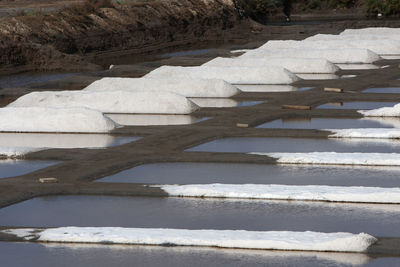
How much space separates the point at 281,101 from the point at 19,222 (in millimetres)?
10574

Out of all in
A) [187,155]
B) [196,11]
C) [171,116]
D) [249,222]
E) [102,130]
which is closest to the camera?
[249,222]

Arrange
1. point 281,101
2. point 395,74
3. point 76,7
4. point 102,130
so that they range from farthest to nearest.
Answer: point 76,7 < point 395,74 < point 281,101 < point 102,130

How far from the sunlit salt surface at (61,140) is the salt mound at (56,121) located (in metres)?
0.29

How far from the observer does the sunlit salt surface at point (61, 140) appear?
1526 cm

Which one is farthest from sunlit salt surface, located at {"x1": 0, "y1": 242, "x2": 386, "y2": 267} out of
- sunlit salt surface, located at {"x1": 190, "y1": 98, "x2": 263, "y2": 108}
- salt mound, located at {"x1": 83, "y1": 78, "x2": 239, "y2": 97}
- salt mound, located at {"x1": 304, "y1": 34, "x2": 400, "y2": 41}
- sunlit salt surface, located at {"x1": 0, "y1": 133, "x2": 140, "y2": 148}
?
salt mound, located at {"x1": 304, "y1": 34, "x2": 400, "y2": 41}

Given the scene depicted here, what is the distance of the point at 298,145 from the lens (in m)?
14.6

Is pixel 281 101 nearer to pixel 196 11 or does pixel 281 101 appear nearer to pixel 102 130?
pixel 102 130

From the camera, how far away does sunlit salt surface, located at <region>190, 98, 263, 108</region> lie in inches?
785

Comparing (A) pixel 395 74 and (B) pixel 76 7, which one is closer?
(A) pixel 395 74

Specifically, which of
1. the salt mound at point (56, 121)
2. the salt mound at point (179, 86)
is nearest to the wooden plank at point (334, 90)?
the salt mound at point (179, 86)

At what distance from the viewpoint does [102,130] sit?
653 inches

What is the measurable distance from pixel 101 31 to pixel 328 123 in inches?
848

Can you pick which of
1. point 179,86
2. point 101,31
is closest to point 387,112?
point 179,86

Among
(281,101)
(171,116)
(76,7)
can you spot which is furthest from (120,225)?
(76,7)
